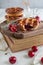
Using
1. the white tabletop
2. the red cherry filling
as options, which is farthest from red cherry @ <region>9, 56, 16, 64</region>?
the red cherry filling

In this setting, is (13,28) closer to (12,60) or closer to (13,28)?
(13,28)

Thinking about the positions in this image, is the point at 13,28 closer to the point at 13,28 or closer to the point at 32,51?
the point at 13,28

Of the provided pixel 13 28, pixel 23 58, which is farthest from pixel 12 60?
pixel 13 28

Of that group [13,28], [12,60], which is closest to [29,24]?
[13,28]

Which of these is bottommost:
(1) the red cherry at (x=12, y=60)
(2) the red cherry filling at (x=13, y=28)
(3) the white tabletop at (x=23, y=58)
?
(3) the white tabletop at (x=23, y=58)

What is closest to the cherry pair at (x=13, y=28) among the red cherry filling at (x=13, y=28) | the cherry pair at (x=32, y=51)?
the red cherry filling at (x=13, y=28)

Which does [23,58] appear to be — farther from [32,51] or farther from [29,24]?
[29,24]

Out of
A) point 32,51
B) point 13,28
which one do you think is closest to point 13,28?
point 13,28

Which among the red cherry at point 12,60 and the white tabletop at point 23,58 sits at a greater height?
the red cherry at point 12,60

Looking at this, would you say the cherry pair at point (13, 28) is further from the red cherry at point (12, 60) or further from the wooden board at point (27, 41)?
the red cherry at point (12, 60)

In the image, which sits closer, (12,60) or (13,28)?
(12,60)

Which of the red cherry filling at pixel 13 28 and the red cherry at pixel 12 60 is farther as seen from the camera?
the red cherry filling at pixel 13 28

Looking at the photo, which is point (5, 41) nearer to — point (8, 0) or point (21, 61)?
point (21, 61)
